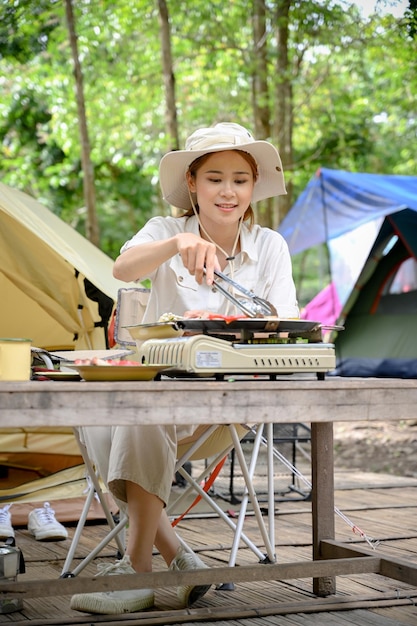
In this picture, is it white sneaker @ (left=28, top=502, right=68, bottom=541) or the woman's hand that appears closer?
the woman's hand

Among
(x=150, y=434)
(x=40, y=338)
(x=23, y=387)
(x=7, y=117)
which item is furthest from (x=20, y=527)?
(x=7, y=117)

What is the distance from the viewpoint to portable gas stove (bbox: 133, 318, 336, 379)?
1604 mm

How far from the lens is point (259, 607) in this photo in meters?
2.16

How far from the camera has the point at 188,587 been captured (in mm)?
2178

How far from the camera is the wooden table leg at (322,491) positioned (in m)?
2.33

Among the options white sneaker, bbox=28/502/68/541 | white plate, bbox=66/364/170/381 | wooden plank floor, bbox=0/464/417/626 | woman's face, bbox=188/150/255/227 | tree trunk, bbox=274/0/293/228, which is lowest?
wooden plank floor, bbox=0/464/417/626

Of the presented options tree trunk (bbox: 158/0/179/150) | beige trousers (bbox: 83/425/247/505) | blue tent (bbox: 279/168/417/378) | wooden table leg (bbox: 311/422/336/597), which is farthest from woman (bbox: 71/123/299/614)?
blue tent (bbox: 279/168/417/378)

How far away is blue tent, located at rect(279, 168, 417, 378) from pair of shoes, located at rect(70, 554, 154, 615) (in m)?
5.73

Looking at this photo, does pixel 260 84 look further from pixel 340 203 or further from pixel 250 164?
pixel 250 164

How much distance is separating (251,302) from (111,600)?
0.78 m

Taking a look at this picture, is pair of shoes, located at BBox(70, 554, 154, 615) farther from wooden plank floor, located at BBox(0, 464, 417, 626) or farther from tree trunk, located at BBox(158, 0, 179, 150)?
tree trunk, located at BBox(158, 0, 179, 150)

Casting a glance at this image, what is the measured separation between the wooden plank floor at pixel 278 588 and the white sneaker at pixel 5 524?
0.06 meters

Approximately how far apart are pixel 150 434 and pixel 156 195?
12271mm

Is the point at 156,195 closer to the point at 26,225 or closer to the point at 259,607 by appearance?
the point at 26,225
